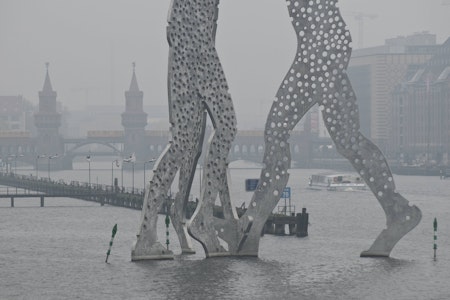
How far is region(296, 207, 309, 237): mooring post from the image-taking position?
279ft

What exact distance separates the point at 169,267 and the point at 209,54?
10.4 m

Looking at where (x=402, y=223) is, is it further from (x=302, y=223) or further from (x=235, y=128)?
(x=302, y=223)

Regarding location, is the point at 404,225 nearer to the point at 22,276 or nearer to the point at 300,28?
the point at 300,28

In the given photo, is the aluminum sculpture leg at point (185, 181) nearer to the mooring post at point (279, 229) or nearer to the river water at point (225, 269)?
the river water at point (225, 269)

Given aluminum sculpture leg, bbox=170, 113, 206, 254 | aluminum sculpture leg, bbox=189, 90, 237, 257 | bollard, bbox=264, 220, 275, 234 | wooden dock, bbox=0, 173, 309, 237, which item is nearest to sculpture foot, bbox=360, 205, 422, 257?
aluminum sculpture leg, bbox=189, 90, 237, 257

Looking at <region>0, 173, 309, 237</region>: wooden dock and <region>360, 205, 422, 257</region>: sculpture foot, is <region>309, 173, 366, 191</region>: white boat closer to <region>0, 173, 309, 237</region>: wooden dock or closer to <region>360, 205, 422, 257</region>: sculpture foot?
<region>0, 173, 309, 237</region>: wooden dock

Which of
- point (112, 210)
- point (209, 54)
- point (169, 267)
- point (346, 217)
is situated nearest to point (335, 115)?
point (209, 54)

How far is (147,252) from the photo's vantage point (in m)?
64.8

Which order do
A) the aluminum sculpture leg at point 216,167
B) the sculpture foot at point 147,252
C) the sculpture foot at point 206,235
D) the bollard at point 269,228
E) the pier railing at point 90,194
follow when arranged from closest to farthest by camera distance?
1. the sculpture foot at point 147,252
2. the sculpture foot at point 206,235
3. the aluminum sculpture leg at point 216,167
4. the bollard at point 269,228
5. the pier railing at point 90,194

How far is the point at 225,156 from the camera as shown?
66875mm

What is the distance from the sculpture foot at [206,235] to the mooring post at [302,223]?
728 inches

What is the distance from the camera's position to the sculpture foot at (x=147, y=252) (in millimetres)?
64562

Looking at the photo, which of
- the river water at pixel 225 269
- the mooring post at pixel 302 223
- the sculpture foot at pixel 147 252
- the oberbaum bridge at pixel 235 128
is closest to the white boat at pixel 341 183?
the river water at pixel 225 269

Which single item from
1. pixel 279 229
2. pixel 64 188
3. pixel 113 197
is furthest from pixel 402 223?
pixel 64 188
